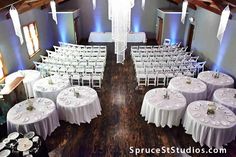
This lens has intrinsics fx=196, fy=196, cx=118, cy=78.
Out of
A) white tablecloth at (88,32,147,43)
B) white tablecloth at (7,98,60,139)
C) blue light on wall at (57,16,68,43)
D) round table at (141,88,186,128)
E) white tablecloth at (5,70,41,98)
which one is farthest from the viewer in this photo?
white tablecloth at (88,32,147,43)

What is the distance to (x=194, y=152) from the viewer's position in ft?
19.1

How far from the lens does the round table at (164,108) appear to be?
6404 millimetres

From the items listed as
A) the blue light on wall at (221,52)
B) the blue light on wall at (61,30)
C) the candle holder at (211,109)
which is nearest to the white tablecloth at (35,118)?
the candle holder at (211,109)

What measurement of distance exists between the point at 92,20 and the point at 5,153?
13501mm

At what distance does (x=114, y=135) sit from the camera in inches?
255

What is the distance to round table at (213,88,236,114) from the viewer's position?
6.55m

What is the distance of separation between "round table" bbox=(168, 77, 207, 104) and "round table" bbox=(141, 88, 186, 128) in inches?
20.1

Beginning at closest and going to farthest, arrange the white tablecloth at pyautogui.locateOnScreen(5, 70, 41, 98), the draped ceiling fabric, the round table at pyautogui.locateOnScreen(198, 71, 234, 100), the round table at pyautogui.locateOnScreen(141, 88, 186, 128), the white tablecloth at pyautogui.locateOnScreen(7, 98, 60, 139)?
the draped ceiling fabric
the white tablecloth at pyautogui.locateOnScreen(7, 98, 60, 139)
the round table at pyautogui.locateOnScreen(141, 88, 186, 128)
the round table at pyautogui.locateOnScreen(198, 71, 234, 100)
the white tablecloth at pyautogui.locateOnScreen(5, 70, 41, 98)

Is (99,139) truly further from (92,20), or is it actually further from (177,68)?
(92,20)

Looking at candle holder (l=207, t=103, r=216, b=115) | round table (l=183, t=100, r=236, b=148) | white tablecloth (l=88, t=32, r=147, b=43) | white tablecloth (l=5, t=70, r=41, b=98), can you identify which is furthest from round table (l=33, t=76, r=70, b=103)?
white tablecloth (l=88, t=32, r=147, b=43)

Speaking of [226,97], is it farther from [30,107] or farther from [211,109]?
[30,107]

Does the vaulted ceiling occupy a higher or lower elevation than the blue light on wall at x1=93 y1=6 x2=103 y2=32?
higher

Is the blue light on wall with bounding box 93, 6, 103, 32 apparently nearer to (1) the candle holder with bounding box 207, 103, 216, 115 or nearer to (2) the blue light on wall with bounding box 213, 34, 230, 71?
(2) the blue light on wall with bounding box 213, 34, 230, 71

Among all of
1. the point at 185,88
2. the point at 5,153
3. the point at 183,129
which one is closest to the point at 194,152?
the point at 183,129
